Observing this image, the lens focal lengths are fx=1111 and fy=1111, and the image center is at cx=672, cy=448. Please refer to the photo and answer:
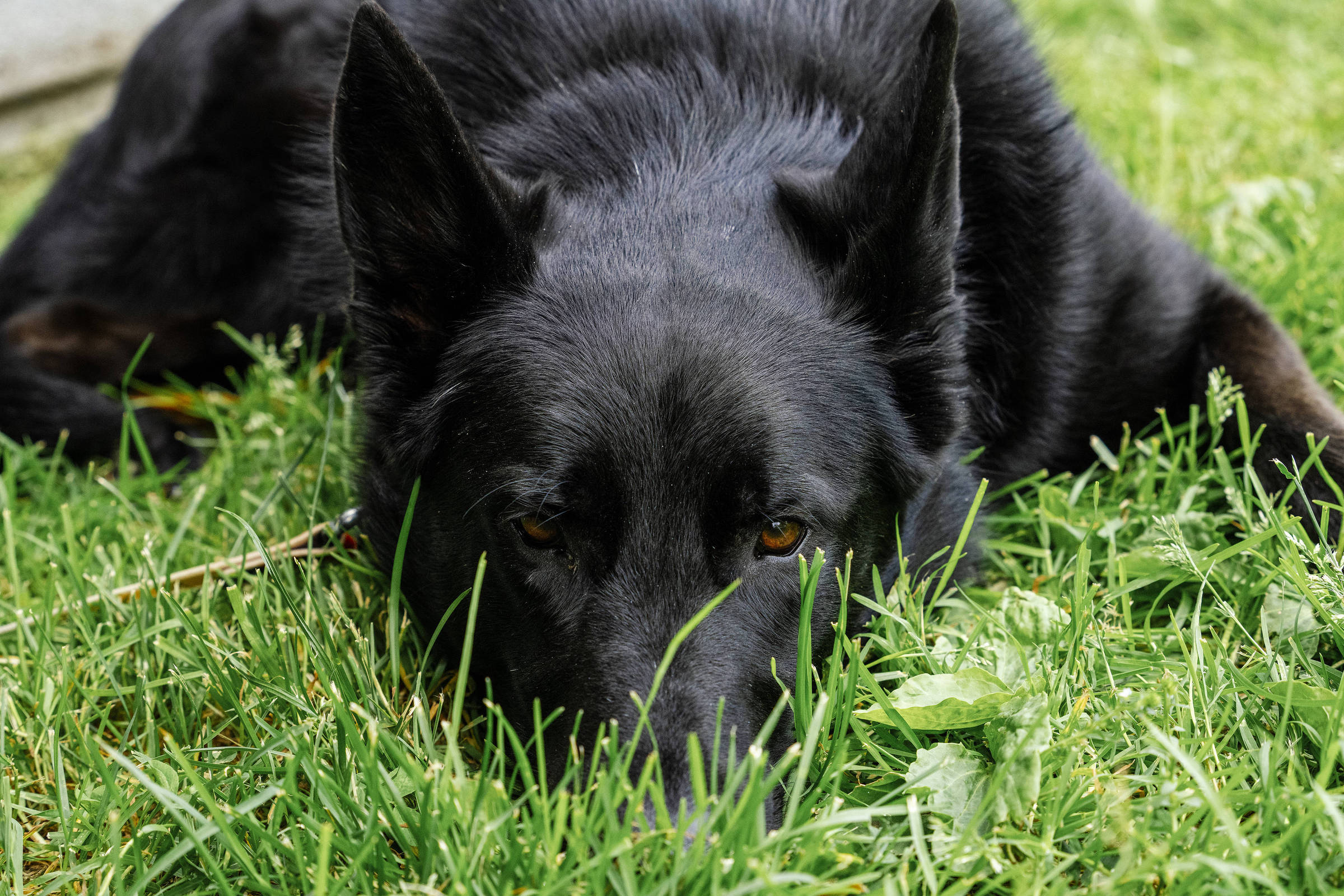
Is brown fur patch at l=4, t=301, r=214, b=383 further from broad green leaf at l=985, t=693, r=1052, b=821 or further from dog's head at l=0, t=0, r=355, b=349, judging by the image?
broad green leaf at l=985, t=693, r=1052, b=821

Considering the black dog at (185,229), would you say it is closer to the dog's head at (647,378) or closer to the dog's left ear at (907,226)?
the dog's head at (647,378)

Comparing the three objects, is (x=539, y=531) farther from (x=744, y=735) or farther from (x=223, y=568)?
(x=223, y=568)

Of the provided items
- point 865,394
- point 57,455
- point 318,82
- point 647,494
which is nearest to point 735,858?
point 647,494

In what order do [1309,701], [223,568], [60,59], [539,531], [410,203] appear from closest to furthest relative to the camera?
[1309,701]
[539,531]
[410,203]
[223,568]
[60,59]

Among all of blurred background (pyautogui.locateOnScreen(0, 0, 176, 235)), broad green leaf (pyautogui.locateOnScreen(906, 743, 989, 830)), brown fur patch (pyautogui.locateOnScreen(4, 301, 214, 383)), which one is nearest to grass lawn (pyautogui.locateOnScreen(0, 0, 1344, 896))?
broad green leaf (pyautogui.locateOnScreen(906, 743, 989, 830))

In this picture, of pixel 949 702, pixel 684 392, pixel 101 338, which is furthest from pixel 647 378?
pixel 101 338

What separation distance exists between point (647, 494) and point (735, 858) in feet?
1.77

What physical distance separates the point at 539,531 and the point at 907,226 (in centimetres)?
78

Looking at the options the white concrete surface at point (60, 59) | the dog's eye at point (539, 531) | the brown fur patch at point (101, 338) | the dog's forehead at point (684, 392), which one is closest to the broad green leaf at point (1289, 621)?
the dog's forehead at point (684, 392)

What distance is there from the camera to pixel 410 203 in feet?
6.11

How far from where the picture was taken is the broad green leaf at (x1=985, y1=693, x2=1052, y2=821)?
152 centimetres

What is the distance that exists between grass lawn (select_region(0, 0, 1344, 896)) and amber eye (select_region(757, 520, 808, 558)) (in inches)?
3.4

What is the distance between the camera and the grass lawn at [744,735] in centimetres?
142

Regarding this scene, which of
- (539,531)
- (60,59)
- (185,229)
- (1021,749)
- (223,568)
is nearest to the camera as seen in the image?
(1021,749)
